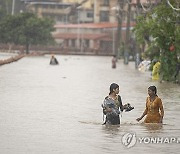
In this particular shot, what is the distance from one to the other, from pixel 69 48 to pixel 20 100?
291 ft

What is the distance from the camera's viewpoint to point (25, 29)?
99.1 metres

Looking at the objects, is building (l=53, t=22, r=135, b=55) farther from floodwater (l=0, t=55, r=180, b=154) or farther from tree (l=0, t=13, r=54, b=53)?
floodwater (l=0, t=55, r=180, b=154)

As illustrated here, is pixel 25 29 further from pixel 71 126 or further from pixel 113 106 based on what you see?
pixel 113 106

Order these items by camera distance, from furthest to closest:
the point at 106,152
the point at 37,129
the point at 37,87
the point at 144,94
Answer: the point at 37,87
the point at 144,94
the point at 37,129
the point at 106,152

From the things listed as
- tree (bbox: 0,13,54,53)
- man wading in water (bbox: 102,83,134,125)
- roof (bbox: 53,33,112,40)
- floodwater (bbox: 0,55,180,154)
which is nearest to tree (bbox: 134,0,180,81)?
floodwater (bbox: 0,55,180,154)

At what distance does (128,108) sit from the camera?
1594 cm

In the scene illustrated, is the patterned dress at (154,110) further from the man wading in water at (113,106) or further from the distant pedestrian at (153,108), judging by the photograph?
the man wading in water at (113,106)

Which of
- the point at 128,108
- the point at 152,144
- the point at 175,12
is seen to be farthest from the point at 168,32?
the point at 152,144

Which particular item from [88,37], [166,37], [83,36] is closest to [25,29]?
[88,37]

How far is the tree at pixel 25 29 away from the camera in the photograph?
9906 cm

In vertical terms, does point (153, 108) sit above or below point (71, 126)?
above

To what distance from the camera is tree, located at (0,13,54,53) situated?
99062mm

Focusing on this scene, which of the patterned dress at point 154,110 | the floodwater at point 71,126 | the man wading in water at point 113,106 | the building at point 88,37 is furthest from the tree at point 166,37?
the building at point 88,37

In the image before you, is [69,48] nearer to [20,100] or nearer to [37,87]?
[37,87]
